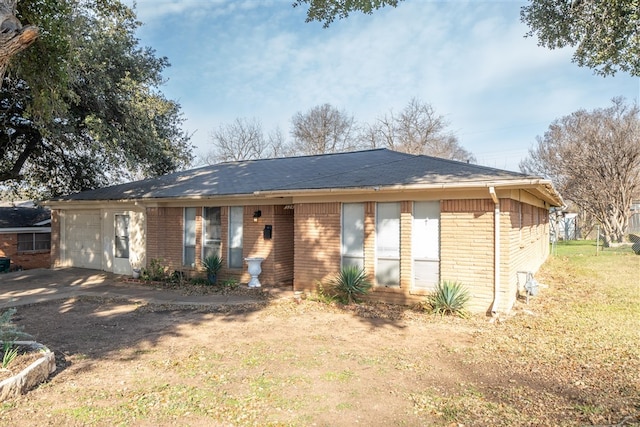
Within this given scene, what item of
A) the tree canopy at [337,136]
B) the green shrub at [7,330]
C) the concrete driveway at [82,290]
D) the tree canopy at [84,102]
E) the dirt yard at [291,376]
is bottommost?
the concrete driveway at [82,290]

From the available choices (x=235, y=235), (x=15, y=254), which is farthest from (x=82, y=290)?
(x=15, y=254)

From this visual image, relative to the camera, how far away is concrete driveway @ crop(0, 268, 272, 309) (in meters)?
9.64

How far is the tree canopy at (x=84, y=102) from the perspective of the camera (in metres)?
8.21

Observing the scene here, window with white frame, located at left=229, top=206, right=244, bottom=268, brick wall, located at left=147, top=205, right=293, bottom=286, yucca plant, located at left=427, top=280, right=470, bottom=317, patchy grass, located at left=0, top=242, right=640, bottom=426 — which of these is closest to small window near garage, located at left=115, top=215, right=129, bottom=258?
brick wall, located at left=147, top=205, right=293, bottom=286

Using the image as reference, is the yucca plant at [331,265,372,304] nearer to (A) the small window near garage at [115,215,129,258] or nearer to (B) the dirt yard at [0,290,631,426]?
(B) the dirt yard at [0,290,631,426]

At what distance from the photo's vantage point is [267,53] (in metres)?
12.8

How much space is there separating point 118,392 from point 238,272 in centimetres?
720

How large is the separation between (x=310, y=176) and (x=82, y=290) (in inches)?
282

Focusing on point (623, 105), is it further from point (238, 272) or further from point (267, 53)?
point (238, 272)

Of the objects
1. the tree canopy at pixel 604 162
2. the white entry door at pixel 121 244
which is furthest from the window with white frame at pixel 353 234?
the tree canopy at pixel 604 162

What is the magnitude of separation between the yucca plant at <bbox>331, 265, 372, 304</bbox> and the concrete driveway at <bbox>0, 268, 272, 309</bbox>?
1.90 meters

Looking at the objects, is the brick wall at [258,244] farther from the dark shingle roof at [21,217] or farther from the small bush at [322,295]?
the dark shingle roof at [21,217]

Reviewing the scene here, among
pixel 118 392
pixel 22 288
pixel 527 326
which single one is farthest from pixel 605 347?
pixel 22 288

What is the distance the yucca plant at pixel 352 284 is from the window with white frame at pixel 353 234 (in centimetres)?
27
